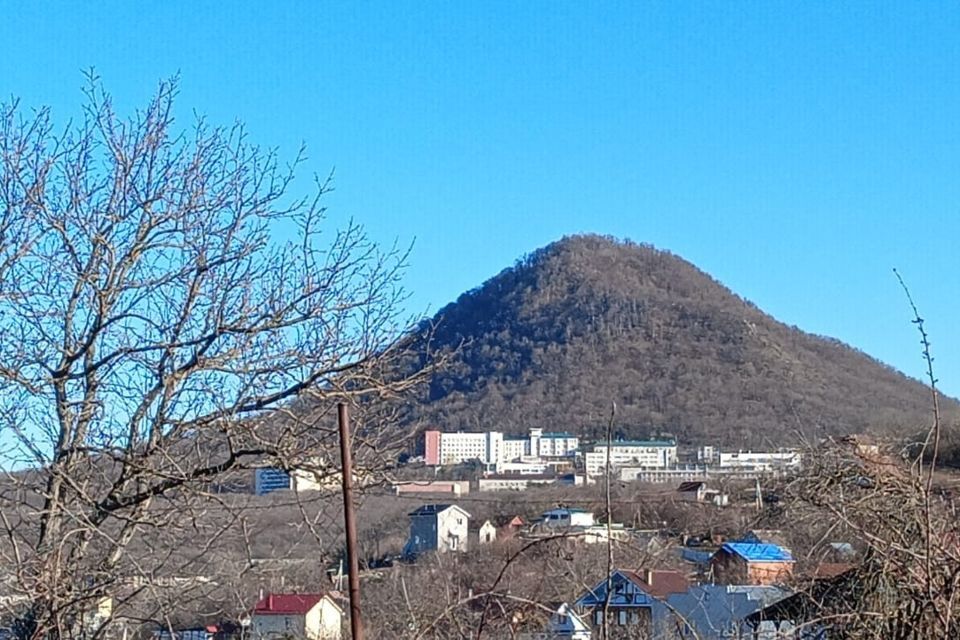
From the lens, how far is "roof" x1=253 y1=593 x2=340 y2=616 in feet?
18.2

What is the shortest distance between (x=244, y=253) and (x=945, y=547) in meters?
3.66

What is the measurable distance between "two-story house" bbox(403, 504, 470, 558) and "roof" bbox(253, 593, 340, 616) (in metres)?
4.47

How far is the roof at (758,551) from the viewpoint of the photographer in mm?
6760

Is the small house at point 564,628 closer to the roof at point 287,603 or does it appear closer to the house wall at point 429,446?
the roof at point 287,603

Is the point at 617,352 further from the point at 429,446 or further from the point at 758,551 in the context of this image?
the point at 758,551

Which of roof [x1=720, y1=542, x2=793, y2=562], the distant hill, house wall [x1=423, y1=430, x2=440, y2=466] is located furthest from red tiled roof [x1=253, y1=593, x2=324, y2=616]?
the distant hill

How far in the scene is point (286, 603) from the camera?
5.74 metres

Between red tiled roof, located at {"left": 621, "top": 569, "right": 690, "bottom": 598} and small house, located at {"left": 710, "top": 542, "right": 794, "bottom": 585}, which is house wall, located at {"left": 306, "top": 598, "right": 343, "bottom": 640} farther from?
small house, located at {"left": 710, "top": 542, "right": 794, "bottom": 585}

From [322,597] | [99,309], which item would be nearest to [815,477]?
[322,597]

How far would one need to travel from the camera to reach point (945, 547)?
386 cm

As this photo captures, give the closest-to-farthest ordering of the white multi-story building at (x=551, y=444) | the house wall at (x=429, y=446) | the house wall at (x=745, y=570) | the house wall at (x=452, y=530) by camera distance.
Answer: the house wall at (x=745, y=570)
the house wall at (x=429, y=446)
the house wall at (x=452, y=530)
the white multi-story building at (x=551, y=444)

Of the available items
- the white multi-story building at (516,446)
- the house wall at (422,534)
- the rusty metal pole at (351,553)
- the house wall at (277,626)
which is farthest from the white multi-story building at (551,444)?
the rusty metal pole at (351,553)

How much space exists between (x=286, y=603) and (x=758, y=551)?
343 cm

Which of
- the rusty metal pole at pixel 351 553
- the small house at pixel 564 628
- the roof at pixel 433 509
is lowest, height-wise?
the roof at pixel 433 509
